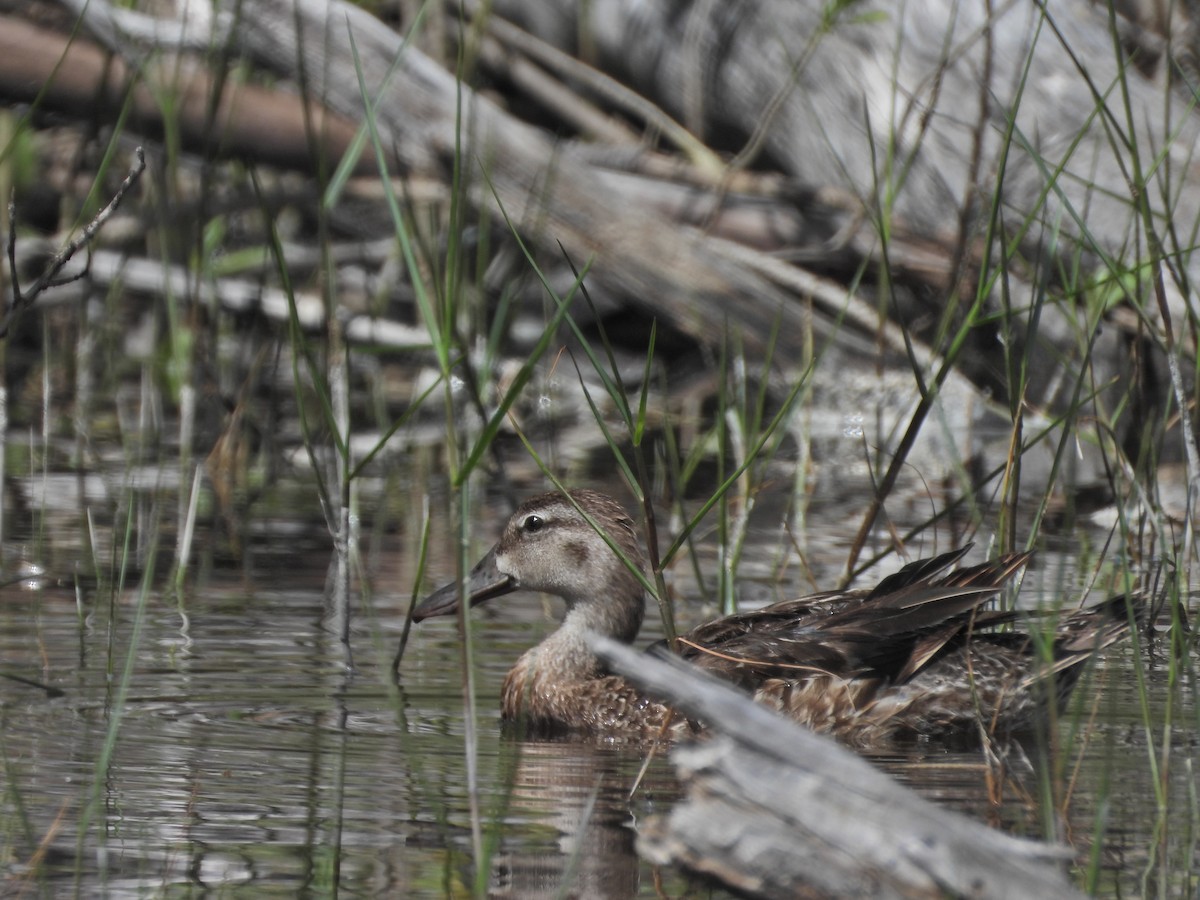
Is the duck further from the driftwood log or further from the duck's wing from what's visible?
the driftwood log

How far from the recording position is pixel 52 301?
8898 millimetres

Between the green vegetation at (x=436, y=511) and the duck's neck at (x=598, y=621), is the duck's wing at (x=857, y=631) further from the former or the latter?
the duck's neck at (x=598, y=621)

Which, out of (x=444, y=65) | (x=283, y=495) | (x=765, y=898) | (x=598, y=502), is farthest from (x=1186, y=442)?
(x=444, y=65)

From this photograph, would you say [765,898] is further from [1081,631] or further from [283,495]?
[283,495]

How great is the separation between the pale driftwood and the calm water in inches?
12.1

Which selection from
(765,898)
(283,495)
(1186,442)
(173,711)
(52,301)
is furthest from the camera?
(52,301)

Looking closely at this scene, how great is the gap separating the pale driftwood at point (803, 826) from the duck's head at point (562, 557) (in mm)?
2952

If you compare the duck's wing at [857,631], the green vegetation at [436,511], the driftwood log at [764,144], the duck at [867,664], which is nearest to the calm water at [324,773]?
the green vegetation at [436,511]

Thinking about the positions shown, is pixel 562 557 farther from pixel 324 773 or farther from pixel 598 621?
pixel 324 773

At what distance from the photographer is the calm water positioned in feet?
10.2

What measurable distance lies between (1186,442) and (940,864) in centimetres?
212

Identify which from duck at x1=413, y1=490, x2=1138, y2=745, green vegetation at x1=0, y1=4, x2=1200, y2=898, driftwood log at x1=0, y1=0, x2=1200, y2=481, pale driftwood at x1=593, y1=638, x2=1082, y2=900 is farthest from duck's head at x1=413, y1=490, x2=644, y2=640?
pale driftwood at x1=593, y1=638, x2=1082, y2=900

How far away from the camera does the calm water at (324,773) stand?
3100 mm

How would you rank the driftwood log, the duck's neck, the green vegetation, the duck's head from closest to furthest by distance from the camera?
the green vegetation → the duck's neck → the duck's head → the driftwood log
